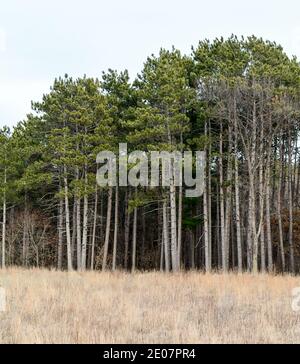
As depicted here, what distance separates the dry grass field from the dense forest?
293 inches

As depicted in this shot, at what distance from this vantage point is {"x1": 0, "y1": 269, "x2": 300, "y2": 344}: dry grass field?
705 centimetres

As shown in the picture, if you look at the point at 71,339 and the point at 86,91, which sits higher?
the point at 86,91

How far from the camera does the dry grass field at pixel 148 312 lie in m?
7.05

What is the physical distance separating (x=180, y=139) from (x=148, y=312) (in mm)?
16605

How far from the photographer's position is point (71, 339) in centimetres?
689

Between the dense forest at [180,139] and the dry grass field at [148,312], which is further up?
the dense forest at [180,139]

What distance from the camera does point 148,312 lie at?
8.95 metres

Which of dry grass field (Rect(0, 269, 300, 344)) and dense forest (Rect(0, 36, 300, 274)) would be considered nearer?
dry grass field (Rect(0, 269, 300, 344))

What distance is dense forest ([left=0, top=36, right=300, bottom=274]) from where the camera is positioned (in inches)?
818

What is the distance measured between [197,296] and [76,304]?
3.27 metres

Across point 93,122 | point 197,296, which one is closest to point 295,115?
point 93,122

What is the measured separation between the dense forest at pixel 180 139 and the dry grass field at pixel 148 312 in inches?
293

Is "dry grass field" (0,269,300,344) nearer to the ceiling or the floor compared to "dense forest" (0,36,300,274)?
nearer to the floor

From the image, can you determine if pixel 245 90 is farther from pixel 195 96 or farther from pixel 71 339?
pixel 71 339
